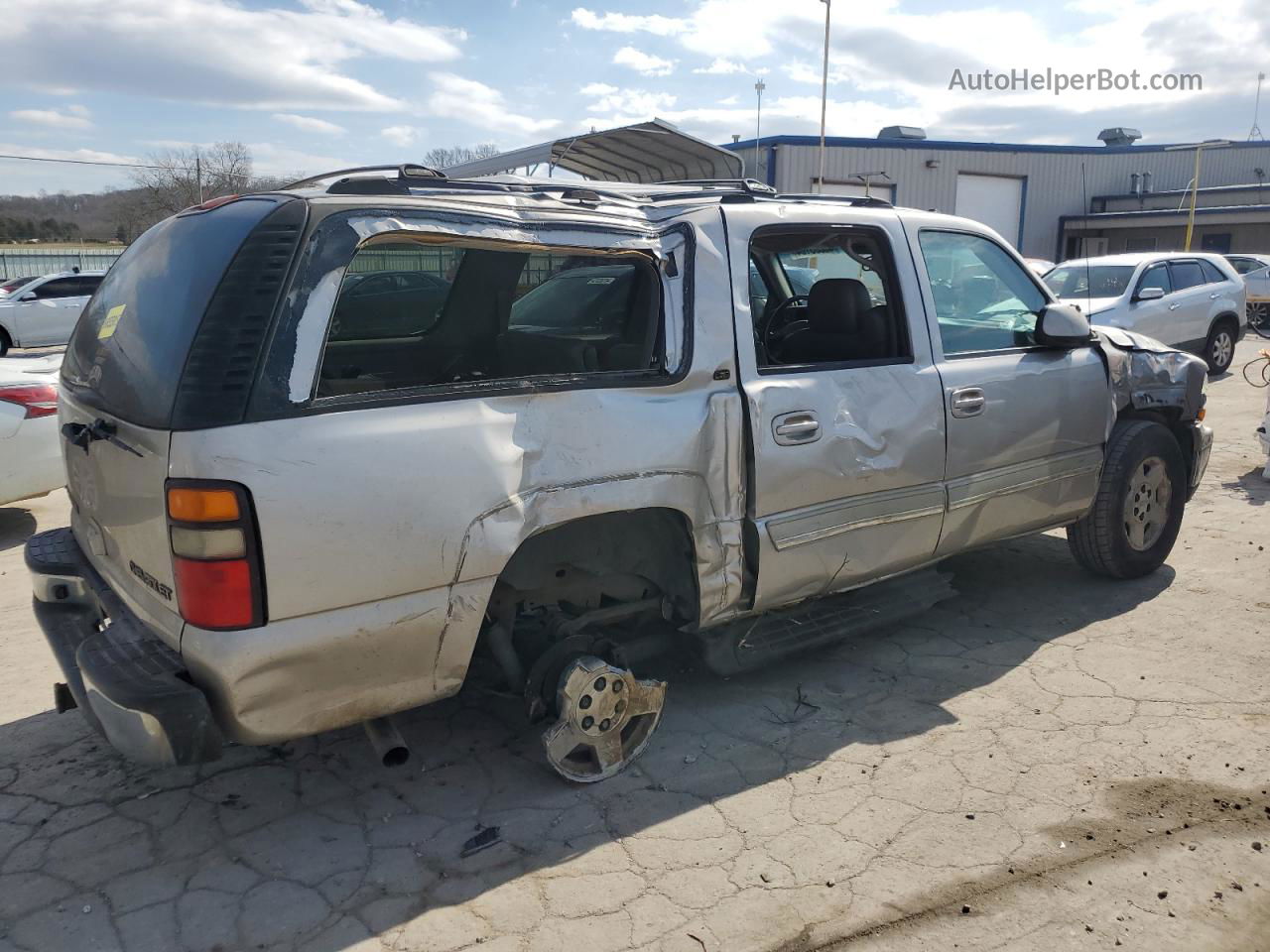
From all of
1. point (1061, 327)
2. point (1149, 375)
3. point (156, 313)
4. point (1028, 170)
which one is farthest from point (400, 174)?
point (1028, 170)

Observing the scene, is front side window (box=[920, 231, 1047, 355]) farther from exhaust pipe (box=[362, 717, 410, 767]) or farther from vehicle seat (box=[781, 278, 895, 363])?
exhaust pipe (box=[362, 717, 410, 767])

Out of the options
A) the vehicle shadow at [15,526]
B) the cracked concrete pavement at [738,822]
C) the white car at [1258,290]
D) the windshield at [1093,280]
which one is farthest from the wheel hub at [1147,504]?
the white car at [1258,290]

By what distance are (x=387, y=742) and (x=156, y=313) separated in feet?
4.65

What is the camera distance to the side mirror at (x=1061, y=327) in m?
4.29

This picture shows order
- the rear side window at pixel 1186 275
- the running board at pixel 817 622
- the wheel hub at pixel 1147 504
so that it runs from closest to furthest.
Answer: the running board at pixel 817 622 → the wheel hub at pixel 1147 504 → the rear side window at pixel 1186 275

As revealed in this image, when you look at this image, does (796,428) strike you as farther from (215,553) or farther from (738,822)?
(215,553)

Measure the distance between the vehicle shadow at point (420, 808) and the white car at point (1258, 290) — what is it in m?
18.6

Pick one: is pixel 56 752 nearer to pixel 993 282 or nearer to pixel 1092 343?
pixel 993 282

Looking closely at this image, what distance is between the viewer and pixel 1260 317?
19.3 m

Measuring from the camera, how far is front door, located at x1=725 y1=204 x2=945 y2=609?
11.2ft

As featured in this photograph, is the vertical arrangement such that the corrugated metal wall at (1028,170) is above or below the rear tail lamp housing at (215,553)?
above

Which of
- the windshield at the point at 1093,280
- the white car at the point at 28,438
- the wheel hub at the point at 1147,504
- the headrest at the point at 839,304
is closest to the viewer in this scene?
the headrest at the point at 839,304

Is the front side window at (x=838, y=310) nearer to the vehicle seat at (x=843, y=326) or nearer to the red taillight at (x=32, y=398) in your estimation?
the vehicle seat at (x=843, y=326)

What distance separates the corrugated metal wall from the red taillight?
72.6ft
